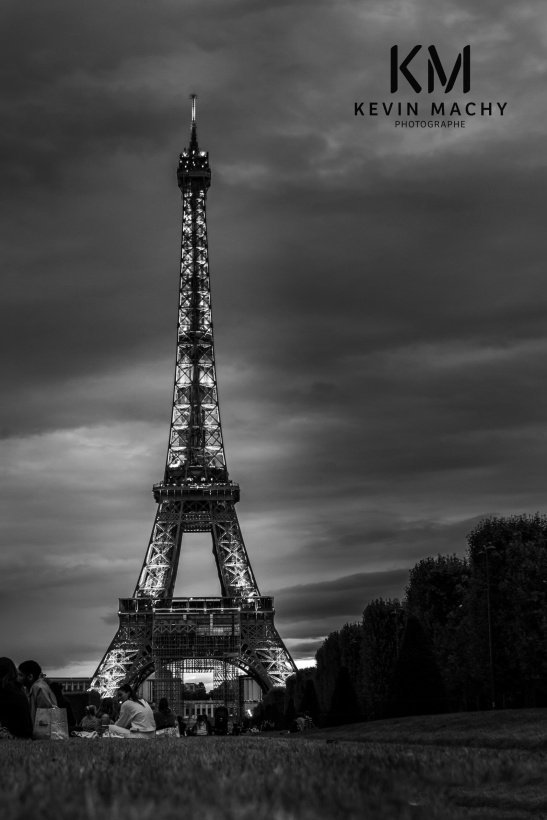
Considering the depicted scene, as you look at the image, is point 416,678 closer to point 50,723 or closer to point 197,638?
point 50,723

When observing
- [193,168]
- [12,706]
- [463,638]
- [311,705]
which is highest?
[193,168]

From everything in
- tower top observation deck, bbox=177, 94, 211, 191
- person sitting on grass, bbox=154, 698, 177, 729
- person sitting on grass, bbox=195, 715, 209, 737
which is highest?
tower top observation deck, bbox=177, 94, 211, 191

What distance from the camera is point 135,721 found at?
19.6m

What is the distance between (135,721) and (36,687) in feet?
6.08

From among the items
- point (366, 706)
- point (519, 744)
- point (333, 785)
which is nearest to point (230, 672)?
point (366, 706)

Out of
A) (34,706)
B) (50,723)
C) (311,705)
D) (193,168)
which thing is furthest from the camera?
(193,168)

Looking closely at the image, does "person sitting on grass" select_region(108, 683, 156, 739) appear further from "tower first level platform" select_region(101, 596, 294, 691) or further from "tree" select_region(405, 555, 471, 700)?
"tower first level platform" select_region(101, 596, 294, 691)

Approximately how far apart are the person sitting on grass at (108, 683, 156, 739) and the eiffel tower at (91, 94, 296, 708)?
80.9m

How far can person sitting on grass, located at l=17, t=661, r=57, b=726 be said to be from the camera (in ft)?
60.9

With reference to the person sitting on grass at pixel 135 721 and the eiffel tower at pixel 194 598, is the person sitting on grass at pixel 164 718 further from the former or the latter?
the eiffel tower at pixel 194 598

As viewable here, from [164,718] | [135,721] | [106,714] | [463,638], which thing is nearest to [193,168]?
[463,638]

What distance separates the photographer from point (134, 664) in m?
105

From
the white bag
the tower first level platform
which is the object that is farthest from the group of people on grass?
the tower first level platform

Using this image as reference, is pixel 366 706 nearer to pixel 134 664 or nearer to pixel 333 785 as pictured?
pixel 134 664
